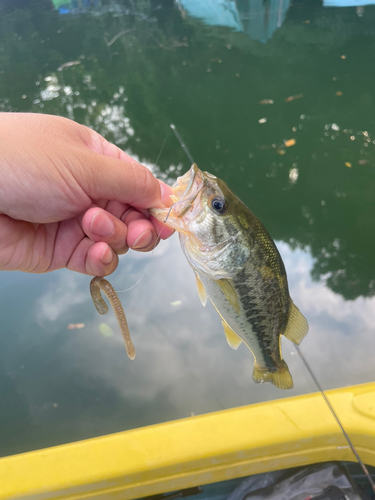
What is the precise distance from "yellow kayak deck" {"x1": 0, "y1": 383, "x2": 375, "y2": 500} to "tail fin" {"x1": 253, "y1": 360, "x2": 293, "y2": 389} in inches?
10.9

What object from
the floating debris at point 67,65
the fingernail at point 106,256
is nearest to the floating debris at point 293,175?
the fingernail at point 106,256

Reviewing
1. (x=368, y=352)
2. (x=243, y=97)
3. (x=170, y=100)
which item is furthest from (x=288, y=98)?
(x=368, y=352)

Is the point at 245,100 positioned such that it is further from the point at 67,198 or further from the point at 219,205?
the point at 67,198

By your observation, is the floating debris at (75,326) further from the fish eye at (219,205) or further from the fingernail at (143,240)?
the fish eye at (219,205)

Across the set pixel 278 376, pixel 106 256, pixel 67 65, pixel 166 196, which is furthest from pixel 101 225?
pixel 67 65

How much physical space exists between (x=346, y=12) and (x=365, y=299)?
5.78 metres

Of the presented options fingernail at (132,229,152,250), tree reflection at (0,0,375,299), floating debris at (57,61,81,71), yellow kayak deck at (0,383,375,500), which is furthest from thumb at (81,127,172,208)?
floating debris at (57,61,81,71)

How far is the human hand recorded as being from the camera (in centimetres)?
115

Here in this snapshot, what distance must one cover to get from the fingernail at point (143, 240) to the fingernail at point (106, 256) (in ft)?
0.34

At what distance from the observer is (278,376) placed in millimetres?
1499

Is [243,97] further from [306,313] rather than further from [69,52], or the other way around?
[69,52]

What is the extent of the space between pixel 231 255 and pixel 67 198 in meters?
0.66

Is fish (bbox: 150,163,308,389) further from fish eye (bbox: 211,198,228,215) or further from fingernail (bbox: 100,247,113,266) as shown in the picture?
fingernail (bbox: 100,247,113,266)

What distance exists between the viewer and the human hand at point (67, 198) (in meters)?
1.15
